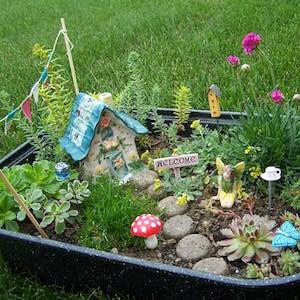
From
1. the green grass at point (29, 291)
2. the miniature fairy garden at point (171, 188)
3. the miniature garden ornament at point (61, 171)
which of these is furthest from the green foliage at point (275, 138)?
the green grass at point (29, 291)

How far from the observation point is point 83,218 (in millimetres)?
1854

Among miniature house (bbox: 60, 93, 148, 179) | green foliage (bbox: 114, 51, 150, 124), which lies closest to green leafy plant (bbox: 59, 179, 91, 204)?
miniature house (bbox: 60, 93, 148, 179)

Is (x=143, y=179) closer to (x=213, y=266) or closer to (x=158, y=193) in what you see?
(x=158, y=193)

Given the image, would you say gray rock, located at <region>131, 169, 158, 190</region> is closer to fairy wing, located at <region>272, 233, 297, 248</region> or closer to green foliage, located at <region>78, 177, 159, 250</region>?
green foliage, located at <region>78, 177, 159, 250</region>

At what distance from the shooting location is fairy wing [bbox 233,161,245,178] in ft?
5.79

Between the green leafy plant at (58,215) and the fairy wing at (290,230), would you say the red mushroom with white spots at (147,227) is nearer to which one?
the green leafy plant at (58,215)

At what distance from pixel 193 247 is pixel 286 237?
0.28 metres

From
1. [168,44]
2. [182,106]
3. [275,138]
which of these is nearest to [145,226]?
[275,138]

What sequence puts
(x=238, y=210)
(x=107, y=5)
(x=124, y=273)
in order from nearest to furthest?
(x=124, y=273), (x=238, y=210), (x=107, y=5)

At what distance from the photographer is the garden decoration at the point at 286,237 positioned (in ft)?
4.86

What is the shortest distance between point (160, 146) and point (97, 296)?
29.1 inches

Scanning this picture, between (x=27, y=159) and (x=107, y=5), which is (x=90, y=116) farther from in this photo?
(x=107, y=5)

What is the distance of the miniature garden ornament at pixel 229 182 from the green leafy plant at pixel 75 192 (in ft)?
1.38

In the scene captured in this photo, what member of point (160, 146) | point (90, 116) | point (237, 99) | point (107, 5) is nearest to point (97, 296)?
point (90, 116)
